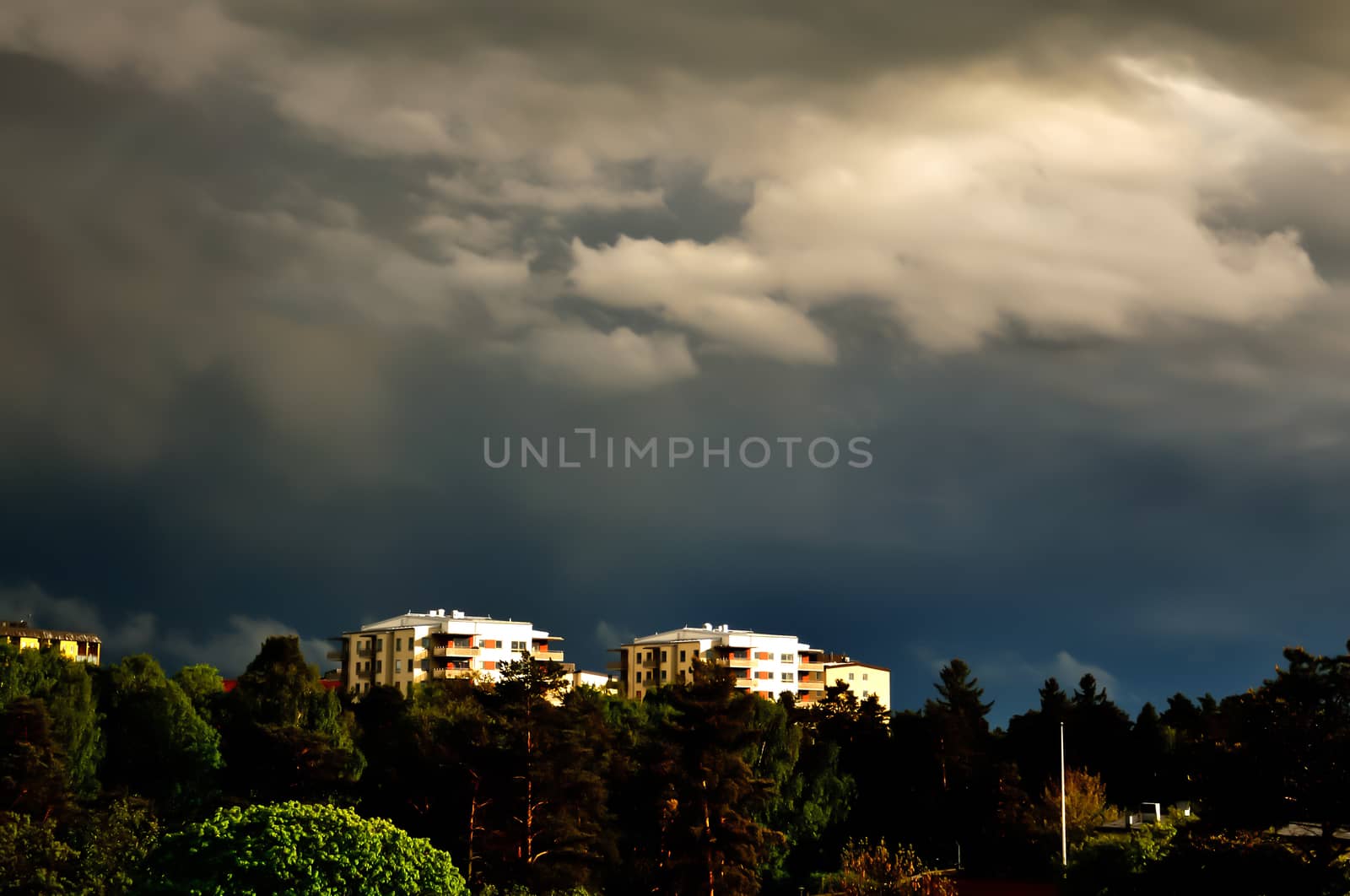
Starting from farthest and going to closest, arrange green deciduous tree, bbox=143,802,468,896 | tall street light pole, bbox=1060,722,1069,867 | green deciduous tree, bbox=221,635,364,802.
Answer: tall street light pole, bbox=1060,722,1069,867, green deciduous tree, bbox=221,635,364,802, green deciduous tree, bbox=143,802,468,896

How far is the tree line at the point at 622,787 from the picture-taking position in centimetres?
3584

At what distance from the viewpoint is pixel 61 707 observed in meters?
68.1

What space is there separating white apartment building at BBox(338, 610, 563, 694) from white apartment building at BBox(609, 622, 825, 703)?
13.5 meters

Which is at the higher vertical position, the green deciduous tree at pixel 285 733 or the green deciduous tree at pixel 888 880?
the green deciduous tree at pixel 285 733

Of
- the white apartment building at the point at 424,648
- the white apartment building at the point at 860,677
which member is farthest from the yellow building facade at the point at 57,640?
the white apartment building at the point at 860,677

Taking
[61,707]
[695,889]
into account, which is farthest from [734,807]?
[61,707]

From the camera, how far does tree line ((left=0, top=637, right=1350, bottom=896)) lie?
35.8 metres

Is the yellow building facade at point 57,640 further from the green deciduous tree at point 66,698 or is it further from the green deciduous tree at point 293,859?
the green deciduous tree at point 293,859

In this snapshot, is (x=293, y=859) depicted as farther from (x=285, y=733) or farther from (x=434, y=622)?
(x=434, y=622)

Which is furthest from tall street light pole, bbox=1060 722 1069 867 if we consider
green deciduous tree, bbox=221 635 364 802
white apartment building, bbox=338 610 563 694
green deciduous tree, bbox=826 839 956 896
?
white apartment building, bbox=338 610 563 694

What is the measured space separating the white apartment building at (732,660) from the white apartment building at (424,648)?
13493 mm

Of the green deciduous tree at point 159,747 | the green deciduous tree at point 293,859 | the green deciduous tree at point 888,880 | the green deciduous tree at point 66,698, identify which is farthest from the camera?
the green deciduous tree at point 159,747

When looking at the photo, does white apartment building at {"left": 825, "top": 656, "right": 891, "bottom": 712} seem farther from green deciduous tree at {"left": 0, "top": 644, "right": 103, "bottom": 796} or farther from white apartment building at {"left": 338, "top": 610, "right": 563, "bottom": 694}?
green deciduous tree at {"left": 0, "top": 644, "right": 103, "bottom": 796}

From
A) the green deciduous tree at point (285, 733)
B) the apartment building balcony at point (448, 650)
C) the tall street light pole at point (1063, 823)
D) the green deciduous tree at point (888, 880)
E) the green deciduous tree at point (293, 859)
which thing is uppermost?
the apartment building balcony at point (448, 650)
